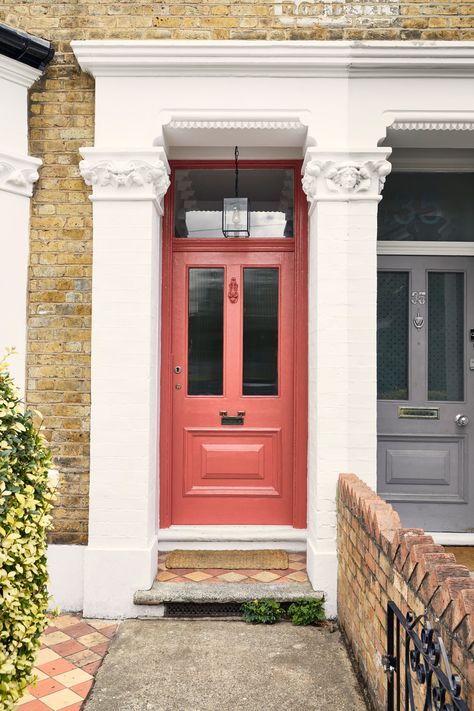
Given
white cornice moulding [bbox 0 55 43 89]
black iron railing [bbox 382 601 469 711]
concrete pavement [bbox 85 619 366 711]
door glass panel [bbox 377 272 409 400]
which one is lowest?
concrete pavement [bbox 85 619 366 711]

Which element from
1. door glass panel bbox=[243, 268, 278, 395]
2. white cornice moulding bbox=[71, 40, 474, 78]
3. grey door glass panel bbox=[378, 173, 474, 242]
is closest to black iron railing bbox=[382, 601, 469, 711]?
door glass panel bbox=[243, 268, 278, 395]

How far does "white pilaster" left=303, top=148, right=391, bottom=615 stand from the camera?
13.3 feet

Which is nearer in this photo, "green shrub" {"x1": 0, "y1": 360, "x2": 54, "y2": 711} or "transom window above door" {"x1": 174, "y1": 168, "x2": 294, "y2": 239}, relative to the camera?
"green shrub" {"x1": 0, "y1": 360, "x2": 54, "y2": 711}

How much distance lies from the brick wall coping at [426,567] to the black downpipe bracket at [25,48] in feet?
11.9

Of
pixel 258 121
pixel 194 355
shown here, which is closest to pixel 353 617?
pixel 194 355

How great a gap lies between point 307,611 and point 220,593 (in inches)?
23.0

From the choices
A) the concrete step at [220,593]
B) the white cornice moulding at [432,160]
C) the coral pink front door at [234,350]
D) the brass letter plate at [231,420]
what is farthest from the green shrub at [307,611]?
the white cornice moulding at [432,160]

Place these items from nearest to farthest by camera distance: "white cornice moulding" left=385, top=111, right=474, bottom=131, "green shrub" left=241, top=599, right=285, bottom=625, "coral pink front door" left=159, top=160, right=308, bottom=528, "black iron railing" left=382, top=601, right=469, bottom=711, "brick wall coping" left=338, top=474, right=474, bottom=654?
"black iron railing" left=382, top=601, right=469, bottom=711 < "brick wall coping" left=338, top=474, right=474, bottom=654 < "green shrub" left=241, top=599, right=285, bottom=625 < "white cornice moulding" left=385, top=111, right=474, bottom=131 < "coral pink front door" left=159, top=160, right=308, bottom=528

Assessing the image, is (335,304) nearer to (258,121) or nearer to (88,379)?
(258,121)

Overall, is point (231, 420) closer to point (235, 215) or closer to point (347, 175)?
point (235, 215)

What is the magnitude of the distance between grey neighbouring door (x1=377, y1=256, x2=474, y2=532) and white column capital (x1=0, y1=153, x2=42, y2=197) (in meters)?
2.82

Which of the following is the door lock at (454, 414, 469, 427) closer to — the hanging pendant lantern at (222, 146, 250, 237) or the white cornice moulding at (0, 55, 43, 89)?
the hanging pendant lantern at (222, 146, 250, 237)

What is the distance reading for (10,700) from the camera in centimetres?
235

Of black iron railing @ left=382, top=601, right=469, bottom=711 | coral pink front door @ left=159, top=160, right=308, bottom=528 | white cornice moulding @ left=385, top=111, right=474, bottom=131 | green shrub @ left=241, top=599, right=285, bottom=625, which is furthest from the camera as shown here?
coral pink front door @ left=159, top=160, right=308, bottom=528
